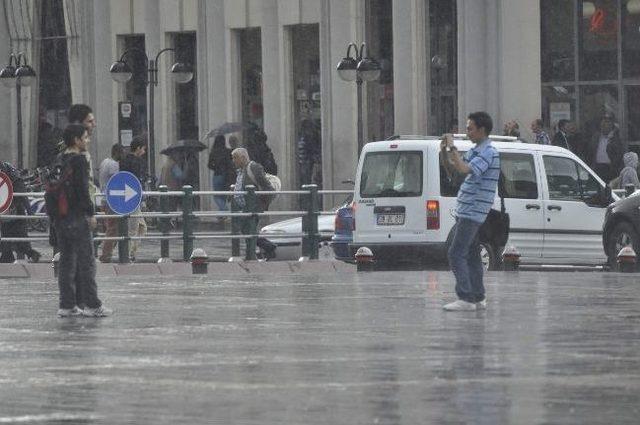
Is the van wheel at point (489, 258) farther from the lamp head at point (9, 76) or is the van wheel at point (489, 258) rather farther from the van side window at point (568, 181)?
the lamp head at point (9, 76)

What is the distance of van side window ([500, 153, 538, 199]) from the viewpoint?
26.7 metres

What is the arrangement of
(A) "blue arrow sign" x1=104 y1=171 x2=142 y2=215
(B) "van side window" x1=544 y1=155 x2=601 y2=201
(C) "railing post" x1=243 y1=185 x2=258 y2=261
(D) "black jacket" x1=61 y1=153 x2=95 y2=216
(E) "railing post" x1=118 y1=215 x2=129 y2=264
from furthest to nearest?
(C) "railing post" x1=243 y1=185 x2=258 y2=261
(E) "railing post" x1=118 y1=215 x2=129 y2=264
(A) "blue arrow sign" x1=104 y1=171 x2=142 y2=215
(B) "van side window" x1=544 y1=155 x2=601 y2=201
(D) "black jacket" x1=61 y1=153 x2=95 y2=216

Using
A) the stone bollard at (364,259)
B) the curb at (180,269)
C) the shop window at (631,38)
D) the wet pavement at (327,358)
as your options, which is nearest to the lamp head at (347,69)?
the shop window at (631,38)

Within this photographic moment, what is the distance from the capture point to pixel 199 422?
1045cm

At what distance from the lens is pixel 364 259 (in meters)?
26.5

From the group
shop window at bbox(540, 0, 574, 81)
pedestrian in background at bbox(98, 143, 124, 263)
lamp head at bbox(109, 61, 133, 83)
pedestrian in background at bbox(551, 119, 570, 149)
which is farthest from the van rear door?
lamp head at bbox(109, 61, 133, 83)

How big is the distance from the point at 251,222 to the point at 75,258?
1202cm

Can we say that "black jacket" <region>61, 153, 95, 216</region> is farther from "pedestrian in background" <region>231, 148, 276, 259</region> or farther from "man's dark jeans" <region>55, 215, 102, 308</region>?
"pedestrian in background" <region>231, 148, 276, 259</region>

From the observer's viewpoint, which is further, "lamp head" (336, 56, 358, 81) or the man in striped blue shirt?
"lamp head" (336, 56, 358, 81)

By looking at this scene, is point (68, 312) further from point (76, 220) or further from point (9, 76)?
point (9, 76)

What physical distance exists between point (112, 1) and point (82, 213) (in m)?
34.7

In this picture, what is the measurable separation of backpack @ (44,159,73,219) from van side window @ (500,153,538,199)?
9.92 m

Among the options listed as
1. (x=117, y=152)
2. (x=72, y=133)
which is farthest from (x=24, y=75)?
(x=72, y=133)

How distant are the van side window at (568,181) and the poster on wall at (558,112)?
14386mm
